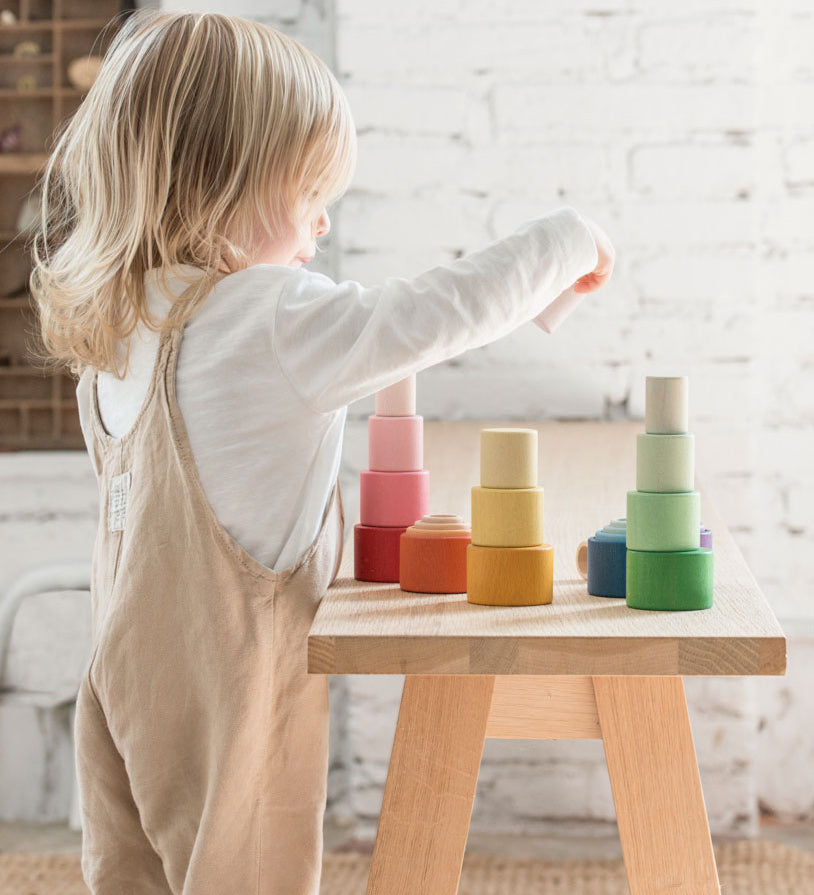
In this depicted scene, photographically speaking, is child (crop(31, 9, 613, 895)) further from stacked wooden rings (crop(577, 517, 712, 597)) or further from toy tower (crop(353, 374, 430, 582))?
stacked wooden rings (crop(577, 517, 712, 597))

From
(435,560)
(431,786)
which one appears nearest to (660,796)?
(431,786)

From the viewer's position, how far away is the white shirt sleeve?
2.44ft

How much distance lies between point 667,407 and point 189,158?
0.41 meters

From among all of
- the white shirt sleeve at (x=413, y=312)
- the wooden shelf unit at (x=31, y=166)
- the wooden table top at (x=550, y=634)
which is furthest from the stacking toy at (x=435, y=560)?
the wooden shelf unit at (x=31, y=166)

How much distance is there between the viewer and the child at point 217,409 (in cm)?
79

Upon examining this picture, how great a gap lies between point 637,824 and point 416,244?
2.96 ft

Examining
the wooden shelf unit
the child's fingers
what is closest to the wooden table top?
the child's fingers

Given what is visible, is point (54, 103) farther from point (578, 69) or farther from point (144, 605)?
point (144, 605)

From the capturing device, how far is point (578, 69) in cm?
151

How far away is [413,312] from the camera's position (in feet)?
2.44

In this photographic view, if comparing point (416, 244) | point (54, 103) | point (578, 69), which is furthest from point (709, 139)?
point (54, 103)

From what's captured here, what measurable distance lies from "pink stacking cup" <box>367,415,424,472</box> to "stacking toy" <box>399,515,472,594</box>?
116 millimetres

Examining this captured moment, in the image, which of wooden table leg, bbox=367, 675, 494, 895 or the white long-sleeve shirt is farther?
wooden table leg, bbox=367, 675, 494, 895

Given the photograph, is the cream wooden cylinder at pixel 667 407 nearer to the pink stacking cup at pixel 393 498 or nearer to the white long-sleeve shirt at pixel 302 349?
the white long-sleeve shirt at pixel 302 349
